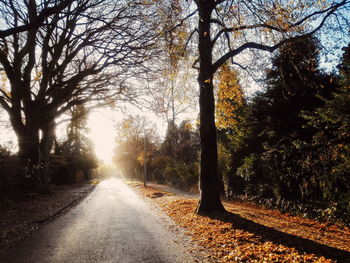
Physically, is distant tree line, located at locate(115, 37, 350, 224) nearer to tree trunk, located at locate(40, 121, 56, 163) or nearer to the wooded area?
the wooded area

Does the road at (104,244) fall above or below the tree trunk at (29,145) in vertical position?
below

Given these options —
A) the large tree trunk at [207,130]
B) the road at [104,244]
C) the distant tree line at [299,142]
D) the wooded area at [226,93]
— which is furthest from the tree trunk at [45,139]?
the large tree trunk at [207,130]

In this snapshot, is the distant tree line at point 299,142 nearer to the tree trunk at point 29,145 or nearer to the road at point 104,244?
the road at point 104,244

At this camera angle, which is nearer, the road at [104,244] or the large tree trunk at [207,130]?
the road at [104,244]

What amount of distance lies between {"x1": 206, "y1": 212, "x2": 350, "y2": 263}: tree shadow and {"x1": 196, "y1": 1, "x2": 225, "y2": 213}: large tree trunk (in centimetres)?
103

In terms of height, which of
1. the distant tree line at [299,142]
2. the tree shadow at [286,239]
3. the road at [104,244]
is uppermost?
the distant tree line at [299,142]

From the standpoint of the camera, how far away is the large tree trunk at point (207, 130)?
1018 centimetres

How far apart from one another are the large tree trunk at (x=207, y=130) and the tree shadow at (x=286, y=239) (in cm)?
103

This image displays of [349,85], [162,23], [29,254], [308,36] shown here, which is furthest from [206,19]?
[29,254]

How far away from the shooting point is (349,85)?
7.83 m

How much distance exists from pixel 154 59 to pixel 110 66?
178 inches

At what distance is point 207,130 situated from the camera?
1032 cm

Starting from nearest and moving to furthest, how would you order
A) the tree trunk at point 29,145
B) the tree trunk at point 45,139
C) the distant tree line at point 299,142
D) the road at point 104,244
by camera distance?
the road at point 104,244 → the distant tree line at point 299,142 → the tree trunk at point 29,145 → the tree trunk at point 45,139

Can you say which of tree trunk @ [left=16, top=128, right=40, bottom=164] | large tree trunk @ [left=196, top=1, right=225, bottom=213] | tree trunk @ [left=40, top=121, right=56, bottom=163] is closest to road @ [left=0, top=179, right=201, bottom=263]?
large tree trunk @ [left=196, top=1, right=225, bottom=213]
